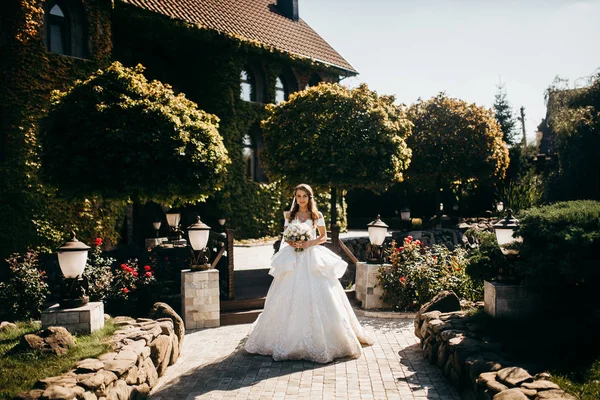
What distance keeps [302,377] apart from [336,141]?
830cm

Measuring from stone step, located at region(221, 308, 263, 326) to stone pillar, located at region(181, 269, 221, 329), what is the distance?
0.22 meters

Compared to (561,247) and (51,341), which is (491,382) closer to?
(561,247)

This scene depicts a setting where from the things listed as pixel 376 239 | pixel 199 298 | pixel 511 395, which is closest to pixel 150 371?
pixel 199 298

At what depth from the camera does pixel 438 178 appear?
20703mm

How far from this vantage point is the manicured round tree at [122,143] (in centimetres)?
985

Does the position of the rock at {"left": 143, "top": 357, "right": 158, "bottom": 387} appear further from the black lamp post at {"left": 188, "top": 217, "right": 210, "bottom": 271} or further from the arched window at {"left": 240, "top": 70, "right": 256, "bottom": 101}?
the arched window at {"left": 240, "top": 70, "right": 256, "bottom": 101}

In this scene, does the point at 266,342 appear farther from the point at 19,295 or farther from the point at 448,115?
the point at 448,115

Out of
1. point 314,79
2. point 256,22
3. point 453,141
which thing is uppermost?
point 256,22

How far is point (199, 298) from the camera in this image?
28.8 ft

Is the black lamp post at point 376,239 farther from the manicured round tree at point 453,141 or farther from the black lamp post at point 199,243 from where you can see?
the manicured round tree at point 453,141

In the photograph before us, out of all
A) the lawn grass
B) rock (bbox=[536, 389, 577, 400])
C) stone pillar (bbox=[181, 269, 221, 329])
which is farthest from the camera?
stone pillar (bbox=[181, 269, 221, 329])

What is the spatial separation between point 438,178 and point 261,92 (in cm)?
883

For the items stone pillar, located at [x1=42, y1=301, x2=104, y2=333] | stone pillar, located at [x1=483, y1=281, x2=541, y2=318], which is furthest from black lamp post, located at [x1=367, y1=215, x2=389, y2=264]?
stone pillar, located at [x1=42, y1=301, x2=104, y2=333]

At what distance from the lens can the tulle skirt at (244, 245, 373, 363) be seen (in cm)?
638
